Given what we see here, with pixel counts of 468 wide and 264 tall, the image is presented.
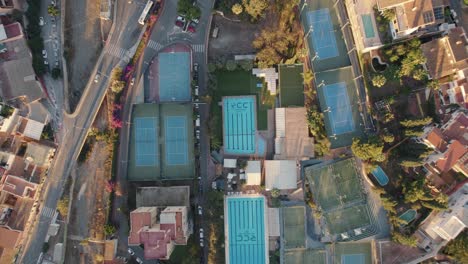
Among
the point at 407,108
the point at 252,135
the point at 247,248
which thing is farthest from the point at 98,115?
the point at 407,108

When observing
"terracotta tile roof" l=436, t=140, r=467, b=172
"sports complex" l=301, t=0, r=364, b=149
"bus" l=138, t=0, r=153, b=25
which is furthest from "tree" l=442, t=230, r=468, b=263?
"bus" l=138, t=0, r=153, b=25

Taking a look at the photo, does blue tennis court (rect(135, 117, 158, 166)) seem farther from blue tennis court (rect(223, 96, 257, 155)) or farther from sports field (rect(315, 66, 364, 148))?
sports field (rect(315, 66, 364, 148))

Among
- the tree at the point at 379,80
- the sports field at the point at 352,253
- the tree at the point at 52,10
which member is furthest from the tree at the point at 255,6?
the sports field at the point at 352,253

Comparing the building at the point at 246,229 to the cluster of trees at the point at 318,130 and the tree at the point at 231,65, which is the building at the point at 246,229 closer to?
the cluster of trees at the point at 318,130

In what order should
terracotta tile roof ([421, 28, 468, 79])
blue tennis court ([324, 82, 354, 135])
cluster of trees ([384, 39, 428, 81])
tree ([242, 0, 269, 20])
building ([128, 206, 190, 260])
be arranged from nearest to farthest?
building ([128, 206, 190, 260])
cluster of trees ([384, 39, 428, 81])
terracotta tile roof ([421, 28, 468, 79])
tree ([242, 0, 269, 20])
blue tennis court ([324, 82, 354, 135])

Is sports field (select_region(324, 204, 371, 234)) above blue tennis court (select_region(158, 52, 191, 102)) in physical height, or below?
below

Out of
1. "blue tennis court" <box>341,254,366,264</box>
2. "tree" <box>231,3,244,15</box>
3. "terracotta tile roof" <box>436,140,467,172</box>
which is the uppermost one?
"tree" <box>231,3,244,15</box>
